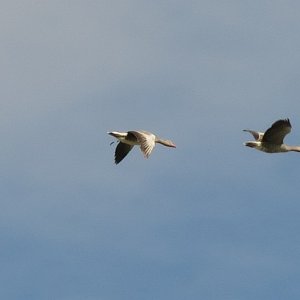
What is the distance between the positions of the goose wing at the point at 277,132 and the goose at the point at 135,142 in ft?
14.5

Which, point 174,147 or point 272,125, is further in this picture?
point 174,147

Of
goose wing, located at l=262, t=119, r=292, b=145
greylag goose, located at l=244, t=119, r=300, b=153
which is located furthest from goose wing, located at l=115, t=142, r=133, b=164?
goose wing, located at l=262, t=119, r=292, b=145

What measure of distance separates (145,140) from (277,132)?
16.6ft

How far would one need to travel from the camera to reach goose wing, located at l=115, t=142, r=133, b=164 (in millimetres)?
73500

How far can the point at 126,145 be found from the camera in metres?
73.6

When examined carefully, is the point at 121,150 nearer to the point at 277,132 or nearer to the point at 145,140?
the point at 145,140

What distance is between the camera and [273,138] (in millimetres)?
69188

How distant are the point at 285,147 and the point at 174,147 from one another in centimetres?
565

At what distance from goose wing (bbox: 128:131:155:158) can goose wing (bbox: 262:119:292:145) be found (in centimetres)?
431

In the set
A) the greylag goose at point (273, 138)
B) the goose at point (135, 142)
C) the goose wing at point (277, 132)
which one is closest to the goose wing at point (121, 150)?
the goose at point (135, 142)

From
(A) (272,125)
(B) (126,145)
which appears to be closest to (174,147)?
(B) (126,145)

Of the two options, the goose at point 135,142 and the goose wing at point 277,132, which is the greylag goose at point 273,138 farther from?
the goose at point 135,142

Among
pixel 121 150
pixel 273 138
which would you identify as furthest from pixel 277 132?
pixel 121 150

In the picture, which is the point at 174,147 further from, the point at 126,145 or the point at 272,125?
the point at 272,125
